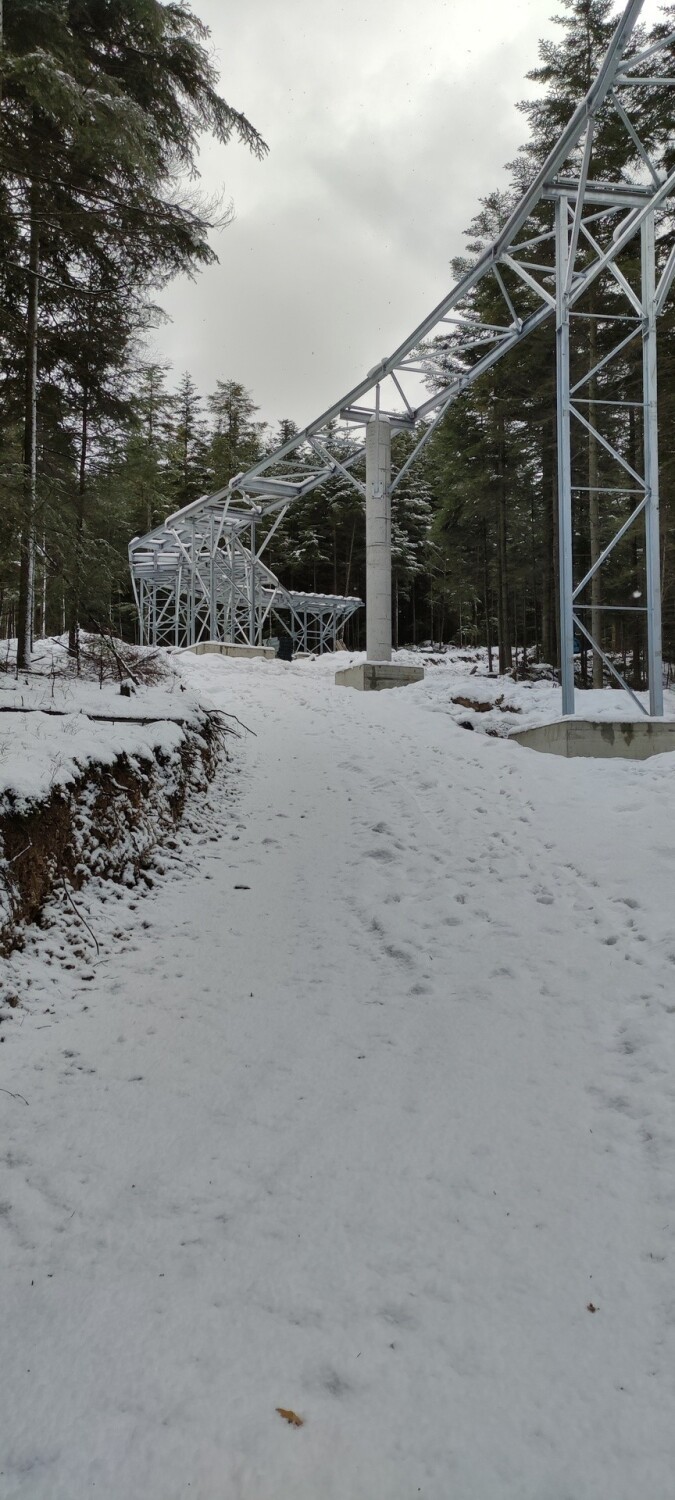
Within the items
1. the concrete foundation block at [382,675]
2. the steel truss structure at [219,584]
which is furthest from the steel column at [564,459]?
the steel truss structure at [219,584]

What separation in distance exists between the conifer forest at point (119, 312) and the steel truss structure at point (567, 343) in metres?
0.58

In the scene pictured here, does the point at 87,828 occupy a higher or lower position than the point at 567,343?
lower

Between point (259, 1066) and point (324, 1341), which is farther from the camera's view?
point (259, 1066)

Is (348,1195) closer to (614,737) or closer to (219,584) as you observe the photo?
(614,737)

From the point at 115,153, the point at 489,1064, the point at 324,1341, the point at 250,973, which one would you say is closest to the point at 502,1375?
the point at 324,1341

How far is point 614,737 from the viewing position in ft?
24.9

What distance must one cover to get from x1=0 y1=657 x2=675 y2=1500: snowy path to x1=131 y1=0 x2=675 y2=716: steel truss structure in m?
5.15

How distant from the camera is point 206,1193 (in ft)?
7.14

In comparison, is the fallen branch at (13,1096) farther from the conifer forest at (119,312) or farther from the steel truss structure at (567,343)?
the steel truss structure at (567,343)

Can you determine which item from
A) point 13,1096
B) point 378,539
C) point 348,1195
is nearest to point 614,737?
point 348,1195

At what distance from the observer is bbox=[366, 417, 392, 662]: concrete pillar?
45.6 ft

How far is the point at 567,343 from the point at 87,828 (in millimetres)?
7496

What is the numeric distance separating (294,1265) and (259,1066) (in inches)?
35.0

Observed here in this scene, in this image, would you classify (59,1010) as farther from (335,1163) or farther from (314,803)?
(314,803)
